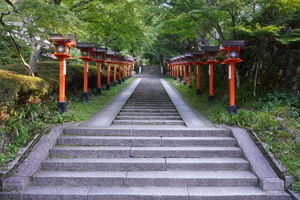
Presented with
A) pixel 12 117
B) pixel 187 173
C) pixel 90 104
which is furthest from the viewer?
pixel 90 104

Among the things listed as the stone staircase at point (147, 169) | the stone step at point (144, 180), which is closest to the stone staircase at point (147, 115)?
the stone staircase at point (147, 169)

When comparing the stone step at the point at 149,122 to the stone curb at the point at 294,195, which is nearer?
the stone curb at the point at 294,195

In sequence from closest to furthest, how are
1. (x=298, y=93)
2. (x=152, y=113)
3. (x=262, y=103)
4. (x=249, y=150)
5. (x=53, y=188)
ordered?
(x=53, y=188), (x=249, y=150), (x=298, y=93), (x=262, y=103), (x=152, y=113)

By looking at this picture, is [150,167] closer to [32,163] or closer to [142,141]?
[142,141]

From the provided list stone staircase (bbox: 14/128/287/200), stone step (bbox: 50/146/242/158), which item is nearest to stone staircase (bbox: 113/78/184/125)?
stone staircase (bbox: 14/128/287/200)

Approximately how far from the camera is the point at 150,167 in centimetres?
390

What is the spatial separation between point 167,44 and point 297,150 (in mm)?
19643

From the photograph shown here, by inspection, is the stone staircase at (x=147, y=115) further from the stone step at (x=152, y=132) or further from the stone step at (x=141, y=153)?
the stone step at (x=141, y=153)

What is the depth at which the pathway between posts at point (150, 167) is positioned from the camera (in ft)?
10.9

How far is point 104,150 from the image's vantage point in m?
4.22

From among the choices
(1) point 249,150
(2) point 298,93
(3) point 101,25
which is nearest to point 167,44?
(3) point 101,25

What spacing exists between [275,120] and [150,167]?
11.9 feet

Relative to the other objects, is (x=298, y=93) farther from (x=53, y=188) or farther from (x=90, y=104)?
(x=90, y=104)

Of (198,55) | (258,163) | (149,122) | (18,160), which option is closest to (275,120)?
(258,163)
